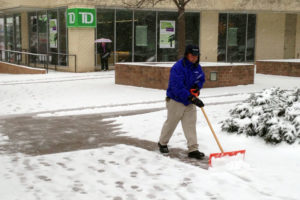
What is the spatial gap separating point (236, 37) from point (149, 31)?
6.37 meters

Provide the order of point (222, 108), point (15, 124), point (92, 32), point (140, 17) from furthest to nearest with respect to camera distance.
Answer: point (140, 17) < point (92, 32) < point (222, 108) < point (15, 124)

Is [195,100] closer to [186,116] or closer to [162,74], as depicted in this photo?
[186,116]

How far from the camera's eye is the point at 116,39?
23812 millimetres

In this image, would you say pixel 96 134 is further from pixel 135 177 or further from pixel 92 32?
pixel 92 32

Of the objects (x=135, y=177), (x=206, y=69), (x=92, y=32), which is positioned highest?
(x=92, y=32)

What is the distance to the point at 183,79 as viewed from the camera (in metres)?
6.42

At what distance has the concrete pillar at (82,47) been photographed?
22.2 metres

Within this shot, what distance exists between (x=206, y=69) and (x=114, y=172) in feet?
30.9

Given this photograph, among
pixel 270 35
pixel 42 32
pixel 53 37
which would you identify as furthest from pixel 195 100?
pixel 270 35

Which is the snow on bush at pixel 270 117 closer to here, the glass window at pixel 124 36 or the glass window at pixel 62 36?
the glass window at pixel 124 36

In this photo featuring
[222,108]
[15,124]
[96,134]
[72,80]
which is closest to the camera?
[96,134]

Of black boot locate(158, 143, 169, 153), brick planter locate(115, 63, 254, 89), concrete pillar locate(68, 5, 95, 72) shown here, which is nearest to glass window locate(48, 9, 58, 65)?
concrete pillar locate(68, 5, 95, 72)

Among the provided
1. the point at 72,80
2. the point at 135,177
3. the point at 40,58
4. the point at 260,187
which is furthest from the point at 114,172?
the point at 40,58

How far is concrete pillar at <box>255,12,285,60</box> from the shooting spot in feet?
94.4
